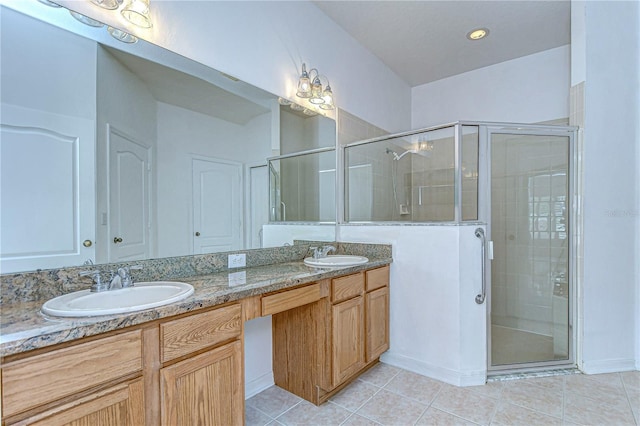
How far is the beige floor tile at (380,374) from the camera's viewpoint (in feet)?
6.99

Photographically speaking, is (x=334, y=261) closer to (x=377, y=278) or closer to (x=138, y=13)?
(x=377, y=278)

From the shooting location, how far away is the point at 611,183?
226 centimetres

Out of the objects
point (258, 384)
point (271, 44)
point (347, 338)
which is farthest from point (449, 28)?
point (258, 384)

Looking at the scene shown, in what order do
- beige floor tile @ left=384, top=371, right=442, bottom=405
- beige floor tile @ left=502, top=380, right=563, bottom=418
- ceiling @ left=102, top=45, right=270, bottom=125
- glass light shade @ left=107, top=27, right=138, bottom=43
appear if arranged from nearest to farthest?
glass light shade @ left=107, top=27, right=138, bottom=43 → ceiling @ left=102, top=45, right=270, bottom=125 → beige floor tile @ left=502, top=380, right=563, bottom=418 → beige floor tile @ left=384, top=371, right=442, bottom=405

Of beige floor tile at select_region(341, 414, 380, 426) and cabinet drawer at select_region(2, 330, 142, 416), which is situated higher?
cabinet drawer at select_region(2, 330, 142, 416)

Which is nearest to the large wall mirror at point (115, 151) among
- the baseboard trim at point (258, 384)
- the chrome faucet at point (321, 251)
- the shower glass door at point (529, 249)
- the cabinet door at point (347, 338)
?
the chrome faucet at point (321, 251)

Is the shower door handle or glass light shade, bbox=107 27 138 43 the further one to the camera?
the shower door handle

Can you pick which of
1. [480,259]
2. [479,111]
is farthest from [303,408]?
[479,111]

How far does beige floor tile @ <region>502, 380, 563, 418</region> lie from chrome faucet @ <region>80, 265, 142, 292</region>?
7.26 feet

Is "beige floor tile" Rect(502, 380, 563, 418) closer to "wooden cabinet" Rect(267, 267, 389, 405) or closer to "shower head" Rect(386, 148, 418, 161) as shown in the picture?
"wooden cabinet" Rect(267, 267, 389, 405)

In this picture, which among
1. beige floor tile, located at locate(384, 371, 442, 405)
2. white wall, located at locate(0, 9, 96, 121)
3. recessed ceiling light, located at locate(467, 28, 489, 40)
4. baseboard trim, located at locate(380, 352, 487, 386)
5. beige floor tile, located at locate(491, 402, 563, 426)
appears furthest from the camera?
recessed ceiling light, located at locate(467, 28, 489, 40)

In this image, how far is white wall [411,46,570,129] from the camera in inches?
118

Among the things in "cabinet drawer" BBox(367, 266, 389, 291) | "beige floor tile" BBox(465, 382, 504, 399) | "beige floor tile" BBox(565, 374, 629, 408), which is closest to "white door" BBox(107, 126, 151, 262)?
"cabinet drawer" BBox(367, 266, 389, 291)

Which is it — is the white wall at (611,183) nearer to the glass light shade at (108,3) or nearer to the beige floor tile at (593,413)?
the beige floor tile at (593,413)
